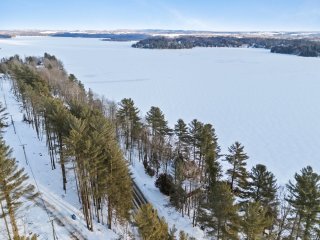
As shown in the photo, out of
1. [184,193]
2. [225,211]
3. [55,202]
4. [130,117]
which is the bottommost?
[184,193]

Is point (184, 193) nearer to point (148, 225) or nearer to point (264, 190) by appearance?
point (264, 190)

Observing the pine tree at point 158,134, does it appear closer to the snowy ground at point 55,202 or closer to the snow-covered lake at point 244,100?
the snowy ground at point 55,202

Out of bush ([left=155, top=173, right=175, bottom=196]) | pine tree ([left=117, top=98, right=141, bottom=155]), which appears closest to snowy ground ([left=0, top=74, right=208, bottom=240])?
bush ([left=155, top=173, right=175, bottom=196])

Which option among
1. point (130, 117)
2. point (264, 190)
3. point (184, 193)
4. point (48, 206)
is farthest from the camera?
point (130, 117)

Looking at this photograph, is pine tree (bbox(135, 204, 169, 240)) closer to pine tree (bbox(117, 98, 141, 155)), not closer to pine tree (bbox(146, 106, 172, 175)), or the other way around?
pine tree (bbox(146, 106, 172, 175))

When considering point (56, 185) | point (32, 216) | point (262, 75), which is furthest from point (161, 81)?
point (32, 216)

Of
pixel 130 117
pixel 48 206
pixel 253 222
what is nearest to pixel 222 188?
pixel 253 222
